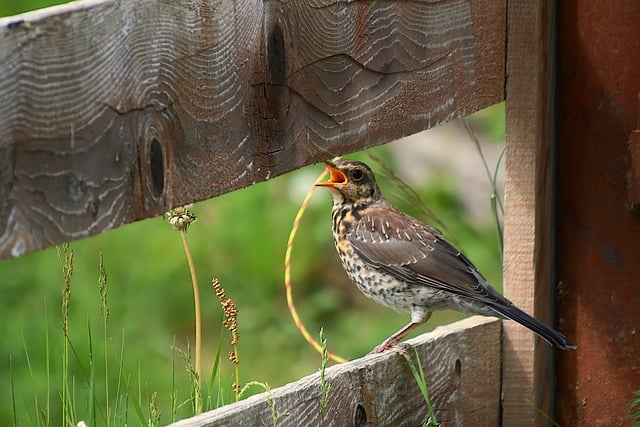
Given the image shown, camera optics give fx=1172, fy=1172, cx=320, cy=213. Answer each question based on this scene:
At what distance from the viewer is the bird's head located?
441cm

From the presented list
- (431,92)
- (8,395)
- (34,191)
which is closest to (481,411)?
(431,92)

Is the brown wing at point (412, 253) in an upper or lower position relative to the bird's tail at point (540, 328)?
upper

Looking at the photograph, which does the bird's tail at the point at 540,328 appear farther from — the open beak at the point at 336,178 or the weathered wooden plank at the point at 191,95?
the open beak at the point at 336,178

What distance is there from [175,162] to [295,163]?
401 mm

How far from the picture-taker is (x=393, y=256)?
14.5 ft

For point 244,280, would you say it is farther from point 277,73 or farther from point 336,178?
point 277,73

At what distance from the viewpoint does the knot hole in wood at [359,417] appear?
116 inches

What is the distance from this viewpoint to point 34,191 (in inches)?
77.4

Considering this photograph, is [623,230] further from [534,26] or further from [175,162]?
[175,162]

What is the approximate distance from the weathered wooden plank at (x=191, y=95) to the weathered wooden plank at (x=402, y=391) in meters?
0.54

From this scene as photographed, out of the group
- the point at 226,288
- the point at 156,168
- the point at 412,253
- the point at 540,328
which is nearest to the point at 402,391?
the point at 540,328

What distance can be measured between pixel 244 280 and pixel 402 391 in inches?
138

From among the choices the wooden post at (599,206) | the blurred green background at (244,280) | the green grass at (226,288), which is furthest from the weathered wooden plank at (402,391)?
the blurred green background at (244,280)

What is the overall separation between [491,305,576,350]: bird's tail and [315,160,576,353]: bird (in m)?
0.72
